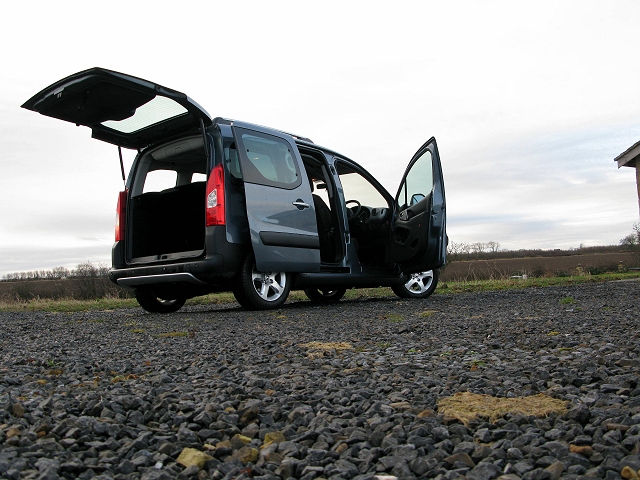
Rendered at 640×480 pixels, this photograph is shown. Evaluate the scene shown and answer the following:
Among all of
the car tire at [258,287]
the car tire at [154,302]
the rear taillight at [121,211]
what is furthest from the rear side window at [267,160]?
the car tire at [154,302]

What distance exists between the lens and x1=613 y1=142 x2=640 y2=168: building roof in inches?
587

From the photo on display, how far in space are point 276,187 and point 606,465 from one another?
18.0 ft

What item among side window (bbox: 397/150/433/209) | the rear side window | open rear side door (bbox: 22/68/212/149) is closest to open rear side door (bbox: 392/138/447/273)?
side window (bbox: 397/150/433/209)

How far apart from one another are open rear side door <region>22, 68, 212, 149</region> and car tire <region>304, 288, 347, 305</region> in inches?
145

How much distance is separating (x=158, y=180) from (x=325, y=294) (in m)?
3.63

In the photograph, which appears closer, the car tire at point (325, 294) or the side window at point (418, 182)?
the side window at point (418, 182)

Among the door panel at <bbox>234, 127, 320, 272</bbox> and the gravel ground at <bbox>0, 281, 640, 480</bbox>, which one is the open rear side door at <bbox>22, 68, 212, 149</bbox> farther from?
the gravel ground at <bbox>0, 281, 640, 480</bbox>

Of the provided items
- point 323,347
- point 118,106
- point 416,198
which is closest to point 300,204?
point 416,198

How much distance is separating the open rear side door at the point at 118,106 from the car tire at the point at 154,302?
1.86 metres

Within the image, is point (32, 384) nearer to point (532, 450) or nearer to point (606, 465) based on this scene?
point (532, 450)

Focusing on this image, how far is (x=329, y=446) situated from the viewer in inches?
65.1

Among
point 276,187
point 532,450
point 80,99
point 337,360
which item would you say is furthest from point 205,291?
point 532,450

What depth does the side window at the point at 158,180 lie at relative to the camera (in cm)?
715

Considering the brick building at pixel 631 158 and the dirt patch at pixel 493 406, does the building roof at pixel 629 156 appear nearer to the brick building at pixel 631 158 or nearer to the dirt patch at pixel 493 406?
the brick building at pixel 631 158
